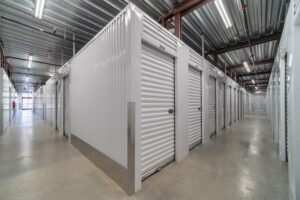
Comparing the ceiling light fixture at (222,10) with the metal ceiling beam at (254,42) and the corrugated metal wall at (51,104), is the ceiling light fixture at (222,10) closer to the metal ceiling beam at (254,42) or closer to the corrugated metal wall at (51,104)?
the metal ceiling beam at (254,42)

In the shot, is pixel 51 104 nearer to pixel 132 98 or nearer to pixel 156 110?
pixel 156 110

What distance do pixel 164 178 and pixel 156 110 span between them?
133cm

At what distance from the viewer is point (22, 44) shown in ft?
21.6

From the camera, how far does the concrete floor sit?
2395 millimetres

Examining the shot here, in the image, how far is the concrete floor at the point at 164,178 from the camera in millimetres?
2395

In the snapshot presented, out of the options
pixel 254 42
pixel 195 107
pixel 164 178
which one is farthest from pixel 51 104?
pixel 254 42

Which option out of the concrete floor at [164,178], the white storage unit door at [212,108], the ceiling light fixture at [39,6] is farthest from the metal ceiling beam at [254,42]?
the ceiling light fixture at [39,6]

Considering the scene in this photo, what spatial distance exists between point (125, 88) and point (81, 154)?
2930 mm

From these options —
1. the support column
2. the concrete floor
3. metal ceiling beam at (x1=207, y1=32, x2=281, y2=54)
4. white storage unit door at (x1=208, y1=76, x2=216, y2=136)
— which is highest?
metal ceiling beam at (x1=207, y1=32, x2=281, y2=54)

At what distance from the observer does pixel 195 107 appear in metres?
5.16

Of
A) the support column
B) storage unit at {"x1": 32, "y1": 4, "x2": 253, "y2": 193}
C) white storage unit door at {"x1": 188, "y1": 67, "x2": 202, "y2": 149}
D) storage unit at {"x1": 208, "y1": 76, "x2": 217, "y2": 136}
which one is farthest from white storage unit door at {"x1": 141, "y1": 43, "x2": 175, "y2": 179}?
storage unit at {"x1": 208, "y1": 76, "x2": 217, "y2": 136}

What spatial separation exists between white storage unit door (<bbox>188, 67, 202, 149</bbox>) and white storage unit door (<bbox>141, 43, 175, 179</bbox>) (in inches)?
48.7

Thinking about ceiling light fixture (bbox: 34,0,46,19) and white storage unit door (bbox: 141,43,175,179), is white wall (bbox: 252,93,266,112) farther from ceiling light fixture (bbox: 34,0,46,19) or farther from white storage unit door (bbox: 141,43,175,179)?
ceiling light fixture (bbox: 34,0,46,19)

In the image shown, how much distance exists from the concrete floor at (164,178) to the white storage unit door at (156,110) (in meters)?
0.31
